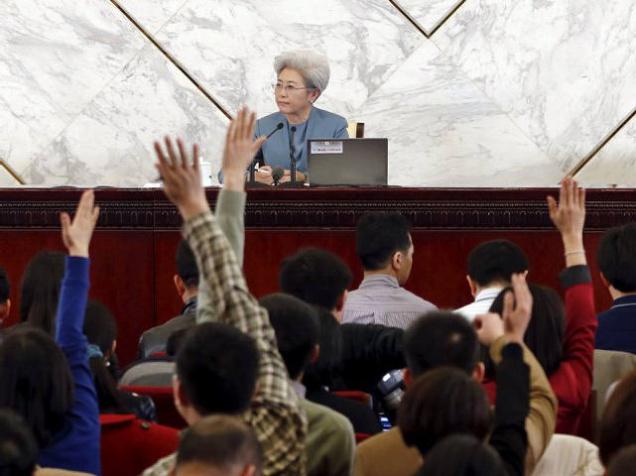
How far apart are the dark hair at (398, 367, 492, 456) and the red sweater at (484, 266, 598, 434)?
27.2 inches

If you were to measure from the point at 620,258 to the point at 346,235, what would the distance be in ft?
5.00

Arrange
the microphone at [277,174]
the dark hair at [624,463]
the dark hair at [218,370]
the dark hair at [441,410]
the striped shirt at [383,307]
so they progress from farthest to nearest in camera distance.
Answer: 1. the microphone at [277,174]
2. the striped shirt at [383,307]
3. the dark hair at [218,370]
4. the dark hair at [441,410]
5. the dark hair at [624,463]

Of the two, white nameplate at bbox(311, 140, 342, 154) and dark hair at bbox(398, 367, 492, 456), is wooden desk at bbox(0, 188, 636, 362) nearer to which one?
white nameplate at bbox(311, 140, 342, 154)

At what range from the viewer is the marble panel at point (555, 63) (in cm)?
750

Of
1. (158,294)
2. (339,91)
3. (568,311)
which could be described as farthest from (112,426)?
(339,91)

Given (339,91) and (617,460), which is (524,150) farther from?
(617,460)

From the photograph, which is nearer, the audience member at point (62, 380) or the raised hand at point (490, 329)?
the audience member at point (62, 380)

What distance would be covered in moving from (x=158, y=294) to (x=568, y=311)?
97.7 inches

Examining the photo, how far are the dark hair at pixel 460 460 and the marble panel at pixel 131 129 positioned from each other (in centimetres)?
568

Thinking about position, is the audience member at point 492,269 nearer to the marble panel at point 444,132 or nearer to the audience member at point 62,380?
the audience member at point 62,380

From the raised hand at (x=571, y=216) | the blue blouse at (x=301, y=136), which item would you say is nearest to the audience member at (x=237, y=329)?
the raised hand at (x=571, y=216)

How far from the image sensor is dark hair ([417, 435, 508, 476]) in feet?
6.38

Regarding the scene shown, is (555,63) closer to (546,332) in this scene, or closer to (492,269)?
(492,269)

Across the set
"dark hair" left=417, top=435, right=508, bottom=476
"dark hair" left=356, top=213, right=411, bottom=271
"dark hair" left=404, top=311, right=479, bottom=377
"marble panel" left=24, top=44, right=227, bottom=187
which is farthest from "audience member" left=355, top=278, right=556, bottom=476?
"marble panel" left=24, top=44, right=227, bottom=187
